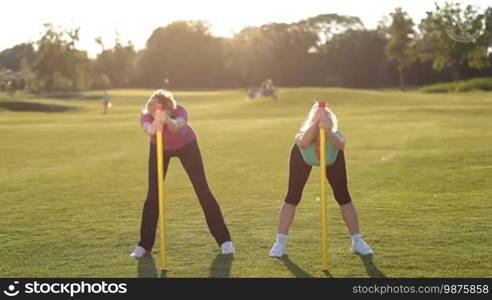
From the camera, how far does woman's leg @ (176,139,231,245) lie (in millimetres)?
9227

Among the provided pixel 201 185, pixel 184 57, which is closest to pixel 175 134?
pixel 201 185

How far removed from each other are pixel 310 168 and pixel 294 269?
1.31 meters

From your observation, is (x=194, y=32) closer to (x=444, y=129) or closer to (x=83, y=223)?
(x=444, y=129)

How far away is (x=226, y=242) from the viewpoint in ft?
30.2

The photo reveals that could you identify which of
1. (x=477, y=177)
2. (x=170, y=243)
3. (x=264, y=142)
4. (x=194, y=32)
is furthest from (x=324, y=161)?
(x=194, y=32)

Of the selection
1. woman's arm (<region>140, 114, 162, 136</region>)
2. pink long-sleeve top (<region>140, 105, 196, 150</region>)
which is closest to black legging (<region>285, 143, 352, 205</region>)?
pink long-sleeve top (<region>140, 105, 196, 150</region>)

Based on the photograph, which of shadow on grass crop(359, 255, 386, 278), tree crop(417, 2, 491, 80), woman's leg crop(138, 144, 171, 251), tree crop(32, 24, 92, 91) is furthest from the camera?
tree crop(32, 24, 92, 91)

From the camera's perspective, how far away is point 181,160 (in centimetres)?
926

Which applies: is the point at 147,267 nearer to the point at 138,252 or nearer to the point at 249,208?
the point at 138,252

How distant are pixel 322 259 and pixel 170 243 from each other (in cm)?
236

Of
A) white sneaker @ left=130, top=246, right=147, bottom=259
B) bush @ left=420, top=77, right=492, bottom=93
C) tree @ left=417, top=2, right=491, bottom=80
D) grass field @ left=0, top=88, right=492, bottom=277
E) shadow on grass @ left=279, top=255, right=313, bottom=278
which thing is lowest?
bush @ left=420, top=77, right=492, bottom=93

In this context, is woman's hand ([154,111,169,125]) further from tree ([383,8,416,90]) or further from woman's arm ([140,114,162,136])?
tree ([383,8,416,90])

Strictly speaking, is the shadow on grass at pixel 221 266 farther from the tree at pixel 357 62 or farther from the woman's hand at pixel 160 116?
the tree at pixel 357 62

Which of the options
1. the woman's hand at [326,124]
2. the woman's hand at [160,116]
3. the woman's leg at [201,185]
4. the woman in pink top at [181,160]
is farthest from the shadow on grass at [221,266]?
the woman's hand at [326,124]
